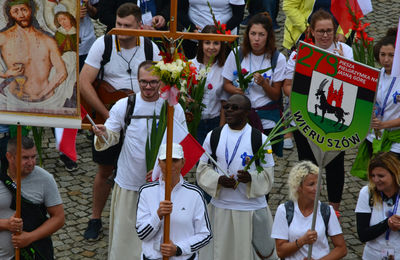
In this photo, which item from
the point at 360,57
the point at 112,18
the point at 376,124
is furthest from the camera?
the point at 112,18

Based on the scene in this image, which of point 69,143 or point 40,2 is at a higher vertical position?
point 40,2

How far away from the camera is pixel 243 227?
7.48 meters

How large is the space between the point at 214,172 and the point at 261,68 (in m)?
1.54

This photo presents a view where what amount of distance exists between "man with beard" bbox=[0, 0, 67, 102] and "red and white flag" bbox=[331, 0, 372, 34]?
13.9 ft

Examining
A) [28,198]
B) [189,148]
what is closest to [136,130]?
[189,148]

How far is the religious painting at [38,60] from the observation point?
6086 mm

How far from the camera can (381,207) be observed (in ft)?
22.4

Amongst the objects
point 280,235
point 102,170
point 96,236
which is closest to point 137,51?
point 102,170

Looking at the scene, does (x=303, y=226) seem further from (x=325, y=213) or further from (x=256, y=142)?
(x=256, y=142)

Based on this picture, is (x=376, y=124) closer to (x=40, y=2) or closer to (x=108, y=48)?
(x=108, y=48)

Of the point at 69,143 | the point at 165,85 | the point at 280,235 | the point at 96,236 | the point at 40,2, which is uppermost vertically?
the point at 40,2

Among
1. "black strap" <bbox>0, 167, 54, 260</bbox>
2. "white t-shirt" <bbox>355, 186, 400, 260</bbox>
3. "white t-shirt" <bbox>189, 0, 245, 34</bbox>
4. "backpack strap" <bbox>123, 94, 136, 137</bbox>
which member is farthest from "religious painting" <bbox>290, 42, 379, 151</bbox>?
"white t-shirt" <bbox>189, 0, 245, 34</bbox>

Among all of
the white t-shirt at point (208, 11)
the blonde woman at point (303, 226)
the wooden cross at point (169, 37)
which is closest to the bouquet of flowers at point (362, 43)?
the white t-shirt at point (208, 11)

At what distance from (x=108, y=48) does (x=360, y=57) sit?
2.60 metres
